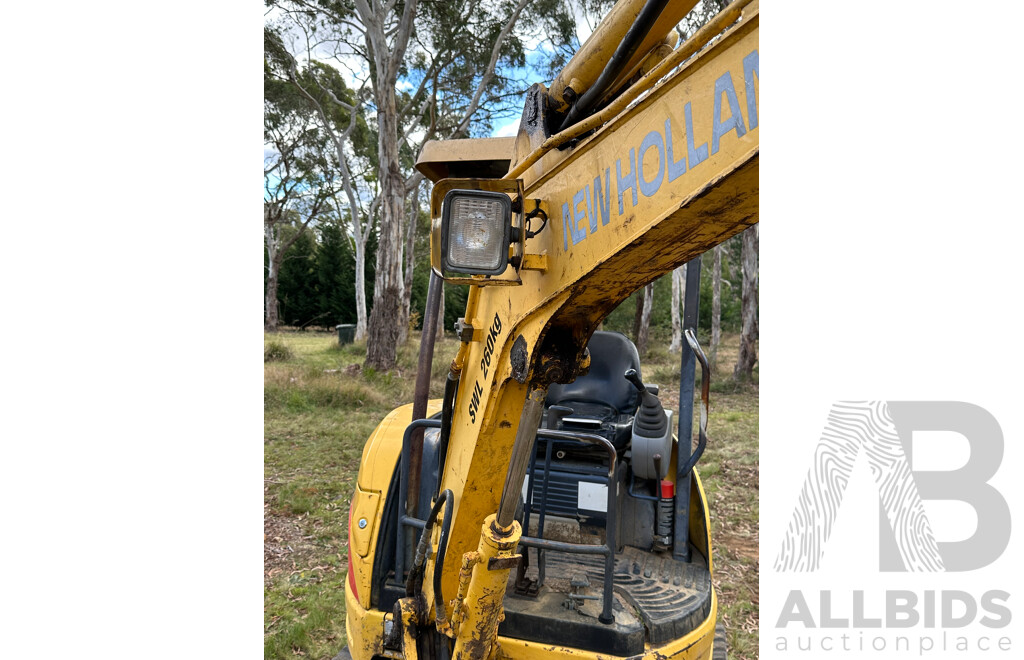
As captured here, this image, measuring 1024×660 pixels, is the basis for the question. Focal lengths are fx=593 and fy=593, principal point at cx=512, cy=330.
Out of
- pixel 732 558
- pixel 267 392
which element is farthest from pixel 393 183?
pixel 732 558

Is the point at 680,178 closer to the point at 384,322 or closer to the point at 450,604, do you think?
the point at 450,604

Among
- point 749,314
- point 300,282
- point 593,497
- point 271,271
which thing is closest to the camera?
point 593,497

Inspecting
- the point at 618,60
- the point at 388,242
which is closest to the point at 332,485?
the point at 618,60

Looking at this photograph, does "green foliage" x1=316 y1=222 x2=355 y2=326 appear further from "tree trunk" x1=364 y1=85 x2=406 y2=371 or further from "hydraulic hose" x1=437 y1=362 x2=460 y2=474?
"hydraulic hose" x1=437 y1=362 x2=460 y2=474

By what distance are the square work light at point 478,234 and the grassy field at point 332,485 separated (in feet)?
10.7

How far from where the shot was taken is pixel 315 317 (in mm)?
27172

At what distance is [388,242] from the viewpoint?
1247 cm

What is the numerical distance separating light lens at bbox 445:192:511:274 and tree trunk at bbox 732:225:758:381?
41.1 feet

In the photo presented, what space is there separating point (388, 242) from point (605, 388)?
968 cm

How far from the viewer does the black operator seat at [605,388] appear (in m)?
3.51

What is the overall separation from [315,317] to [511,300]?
27.0 meters

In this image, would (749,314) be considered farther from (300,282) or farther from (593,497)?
(300,282)

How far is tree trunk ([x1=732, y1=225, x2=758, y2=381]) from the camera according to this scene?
1299 centimetres

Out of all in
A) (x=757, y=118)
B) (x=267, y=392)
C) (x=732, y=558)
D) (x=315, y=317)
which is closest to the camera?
(x=757, y=118)
